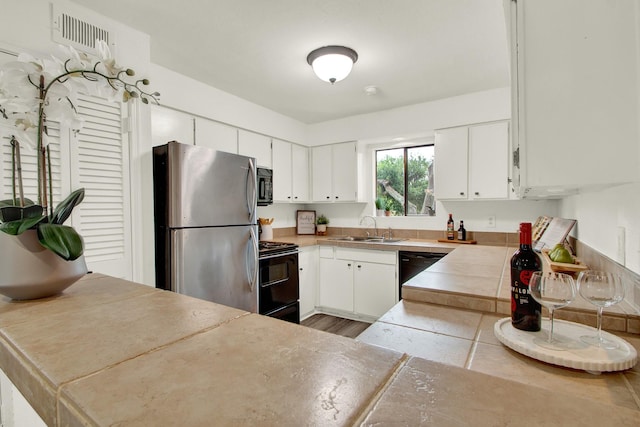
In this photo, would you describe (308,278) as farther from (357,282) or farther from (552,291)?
(552,291)

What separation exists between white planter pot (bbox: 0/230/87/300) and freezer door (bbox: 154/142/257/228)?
1.51 meters

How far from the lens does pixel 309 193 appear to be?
4270mm

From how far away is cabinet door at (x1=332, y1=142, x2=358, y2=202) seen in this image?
3.94 meters

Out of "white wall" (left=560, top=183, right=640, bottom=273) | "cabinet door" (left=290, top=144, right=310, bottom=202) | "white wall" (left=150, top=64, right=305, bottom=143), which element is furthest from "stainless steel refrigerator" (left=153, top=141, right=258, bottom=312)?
"white wall" (left=560, top=183, right=640, bottom=273)

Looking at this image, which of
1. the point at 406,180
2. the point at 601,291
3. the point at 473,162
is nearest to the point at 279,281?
the point at 406,180

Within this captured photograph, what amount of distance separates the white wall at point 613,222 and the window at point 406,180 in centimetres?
197

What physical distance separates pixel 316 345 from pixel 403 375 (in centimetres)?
13

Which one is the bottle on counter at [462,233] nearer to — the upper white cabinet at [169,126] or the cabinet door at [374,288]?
the cabinet door at [374,288]

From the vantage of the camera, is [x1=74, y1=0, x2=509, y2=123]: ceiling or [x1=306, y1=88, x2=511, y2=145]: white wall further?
[x1=306, y1=88, x2=511, y2=145]: white wall

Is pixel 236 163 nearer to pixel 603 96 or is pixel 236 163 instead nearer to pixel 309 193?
pixel 309 193

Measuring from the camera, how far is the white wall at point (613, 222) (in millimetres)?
1027

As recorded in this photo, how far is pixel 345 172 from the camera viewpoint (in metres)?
3.99

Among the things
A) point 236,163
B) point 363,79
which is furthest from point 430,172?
point 236,163

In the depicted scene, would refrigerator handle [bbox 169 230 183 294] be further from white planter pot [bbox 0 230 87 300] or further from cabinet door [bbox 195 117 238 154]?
white planter pot [bbox 0 230 87 300]
